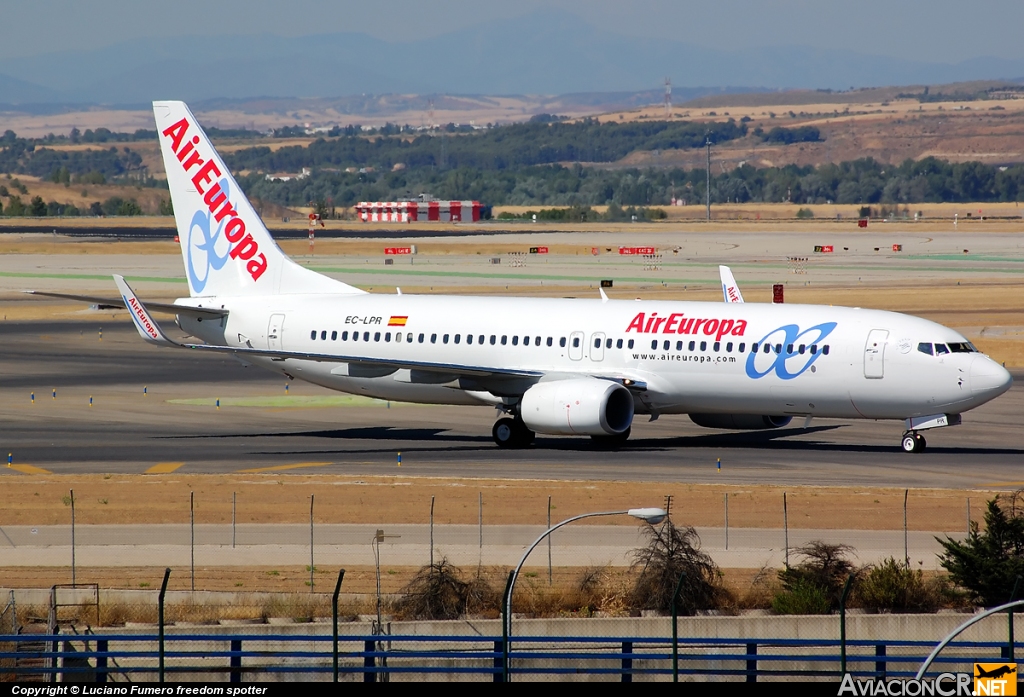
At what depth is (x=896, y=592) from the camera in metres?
30.7

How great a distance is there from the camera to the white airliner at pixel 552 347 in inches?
1796

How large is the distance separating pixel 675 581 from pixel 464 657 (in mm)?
6853

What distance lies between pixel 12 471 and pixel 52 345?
37079 millimetres

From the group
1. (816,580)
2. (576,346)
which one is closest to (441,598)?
(816,580)

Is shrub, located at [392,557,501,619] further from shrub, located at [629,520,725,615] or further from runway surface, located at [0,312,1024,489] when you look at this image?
runway surface, located at [0,312,1024,489]

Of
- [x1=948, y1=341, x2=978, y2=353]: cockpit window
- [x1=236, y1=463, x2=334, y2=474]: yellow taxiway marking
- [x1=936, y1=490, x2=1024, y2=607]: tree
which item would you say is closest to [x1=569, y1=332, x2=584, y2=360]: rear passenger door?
[x1=236, y1=463, x2=334, y2=474]: yellow taxiway marking

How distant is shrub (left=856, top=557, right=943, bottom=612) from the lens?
30.7 metres

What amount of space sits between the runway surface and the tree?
9783mm

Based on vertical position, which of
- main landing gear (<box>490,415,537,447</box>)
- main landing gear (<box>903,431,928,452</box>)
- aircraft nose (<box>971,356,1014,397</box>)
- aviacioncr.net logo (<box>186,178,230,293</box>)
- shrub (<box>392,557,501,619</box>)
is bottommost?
shrub (<box>392,557,501,619</box>)

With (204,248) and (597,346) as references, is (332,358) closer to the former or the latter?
(204,248)

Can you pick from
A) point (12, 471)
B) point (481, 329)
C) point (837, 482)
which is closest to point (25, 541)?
point (12, 471)

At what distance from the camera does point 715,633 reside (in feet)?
96.6

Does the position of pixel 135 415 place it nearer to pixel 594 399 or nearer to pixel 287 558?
pixel 594 399

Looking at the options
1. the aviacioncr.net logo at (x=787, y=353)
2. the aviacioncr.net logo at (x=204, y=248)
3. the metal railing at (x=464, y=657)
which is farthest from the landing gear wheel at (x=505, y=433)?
the metal railing at (x=464, y=657)
